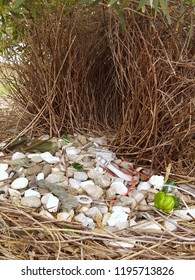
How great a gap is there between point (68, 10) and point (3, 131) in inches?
19.1

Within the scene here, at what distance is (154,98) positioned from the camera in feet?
3.85

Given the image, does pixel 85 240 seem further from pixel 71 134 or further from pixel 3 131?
pixel 3 131

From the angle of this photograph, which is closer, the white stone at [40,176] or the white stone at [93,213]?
the white stone at [93,213]

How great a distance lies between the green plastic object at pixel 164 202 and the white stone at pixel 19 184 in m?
0.35

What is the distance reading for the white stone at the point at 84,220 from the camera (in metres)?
0.99

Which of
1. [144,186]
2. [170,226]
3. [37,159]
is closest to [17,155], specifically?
[37,159]

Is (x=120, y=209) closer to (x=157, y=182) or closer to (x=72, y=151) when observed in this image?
(x=157, y=182)

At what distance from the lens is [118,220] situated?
39.7 inches

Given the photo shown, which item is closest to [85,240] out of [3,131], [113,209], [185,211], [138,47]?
[113,209]

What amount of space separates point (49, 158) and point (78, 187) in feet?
0.52

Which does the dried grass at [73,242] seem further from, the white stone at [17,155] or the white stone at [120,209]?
the white stone at [17,155]

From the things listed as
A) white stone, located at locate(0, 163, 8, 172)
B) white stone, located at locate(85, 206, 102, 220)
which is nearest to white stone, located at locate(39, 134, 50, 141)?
white stone, located at locate(0, 163, 8, 172)

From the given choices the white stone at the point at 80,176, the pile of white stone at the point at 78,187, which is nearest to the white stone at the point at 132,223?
the pile of white stone at the point at 78,187

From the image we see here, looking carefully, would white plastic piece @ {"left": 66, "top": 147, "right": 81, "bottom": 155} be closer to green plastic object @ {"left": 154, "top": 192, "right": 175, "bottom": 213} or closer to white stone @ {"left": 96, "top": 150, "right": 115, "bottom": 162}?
white stone @ {"left": 96, "top": 150, "right": 115, "bottom": 162}
